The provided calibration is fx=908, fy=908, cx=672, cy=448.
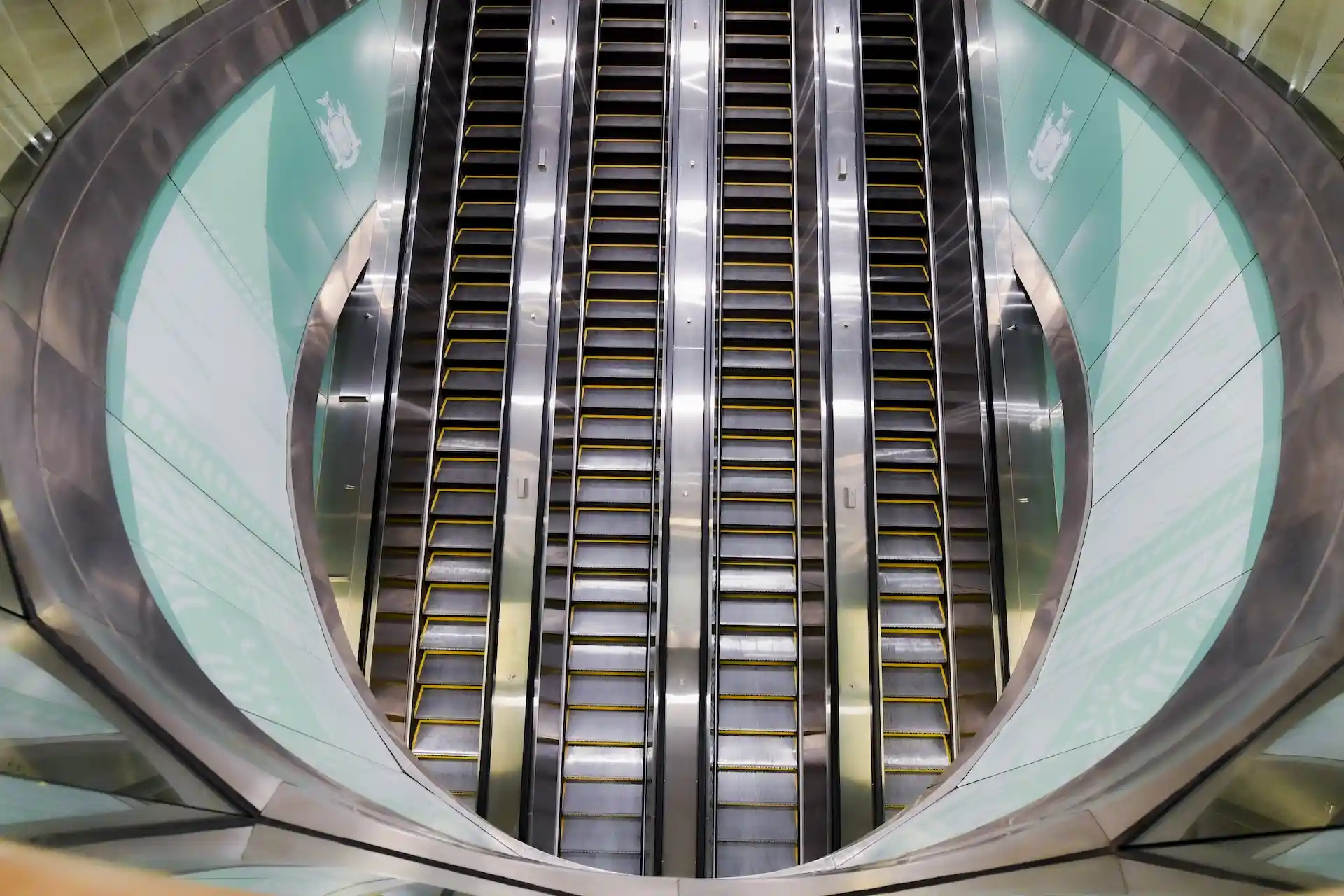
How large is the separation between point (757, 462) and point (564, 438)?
1.34m

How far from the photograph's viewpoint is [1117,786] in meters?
2.09

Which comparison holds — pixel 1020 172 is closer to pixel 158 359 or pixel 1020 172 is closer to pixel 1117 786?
pixel 1117 786

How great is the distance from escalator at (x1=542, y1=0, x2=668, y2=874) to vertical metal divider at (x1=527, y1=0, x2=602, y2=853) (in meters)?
0.03

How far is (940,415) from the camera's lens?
6223 millimetres

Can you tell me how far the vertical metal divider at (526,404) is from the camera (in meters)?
5.27

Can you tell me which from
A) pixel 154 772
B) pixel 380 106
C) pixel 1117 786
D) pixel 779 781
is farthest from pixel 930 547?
pixel 154 772

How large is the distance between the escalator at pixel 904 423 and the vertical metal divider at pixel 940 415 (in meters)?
0.02

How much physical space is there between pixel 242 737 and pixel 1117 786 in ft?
7.01

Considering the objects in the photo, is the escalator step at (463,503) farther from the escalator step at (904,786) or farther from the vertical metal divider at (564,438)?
the escalator step at (904,786)

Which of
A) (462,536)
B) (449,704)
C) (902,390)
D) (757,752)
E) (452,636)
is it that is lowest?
(757,752)

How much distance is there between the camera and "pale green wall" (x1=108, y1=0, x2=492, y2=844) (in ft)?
9.23

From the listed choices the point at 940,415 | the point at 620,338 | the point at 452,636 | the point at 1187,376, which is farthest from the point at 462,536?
the point at 1187,376

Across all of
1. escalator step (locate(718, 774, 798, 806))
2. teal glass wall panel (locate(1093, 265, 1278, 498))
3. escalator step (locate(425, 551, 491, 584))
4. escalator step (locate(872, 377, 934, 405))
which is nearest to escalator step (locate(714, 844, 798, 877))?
escalator step (locate(718, 774, 798, 806))

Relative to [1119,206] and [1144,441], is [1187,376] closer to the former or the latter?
[1144,441]
